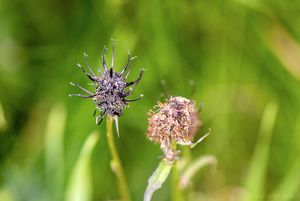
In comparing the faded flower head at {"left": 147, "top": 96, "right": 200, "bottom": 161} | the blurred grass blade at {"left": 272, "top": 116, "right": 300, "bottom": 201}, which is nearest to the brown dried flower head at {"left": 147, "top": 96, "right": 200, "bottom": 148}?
the faded flower head at {"left": 147, "top": 96, "right": 200, "bottom": 161}

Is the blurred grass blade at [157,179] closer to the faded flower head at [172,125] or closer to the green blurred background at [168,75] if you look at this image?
the faded flower head at [172,125]

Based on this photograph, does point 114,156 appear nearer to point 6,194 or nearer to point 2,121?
point 6,194

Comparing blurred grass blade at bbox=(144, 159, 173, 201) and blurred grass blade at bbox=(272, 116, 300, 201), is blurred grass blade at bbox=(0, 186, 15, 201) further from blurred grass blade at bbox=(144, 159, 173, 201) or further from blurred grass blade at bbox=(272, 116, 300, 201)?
blurred grass blade at bbox=(272, 116, 300, 201)

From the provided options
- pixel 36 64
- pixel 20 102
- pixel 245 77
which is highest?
pixel 36 64

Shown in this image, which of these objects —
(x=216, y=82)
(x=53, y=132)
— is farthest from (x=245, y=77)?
(x=53, y=132)

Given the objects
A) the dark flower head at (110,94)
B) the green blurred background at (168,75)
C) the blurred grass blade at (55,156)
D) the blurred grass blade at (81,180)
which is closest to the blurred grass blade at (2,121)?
the green blurred background at (168,75)

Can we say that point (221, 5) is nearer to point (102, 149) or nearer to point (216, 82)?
point (216, 82)

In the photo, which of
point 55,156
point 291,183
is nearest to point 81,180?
point 55,156

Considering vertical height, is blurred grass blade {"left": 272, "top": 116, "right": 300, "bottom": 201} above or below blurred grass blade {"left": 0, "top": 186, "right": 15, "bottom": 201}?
below
